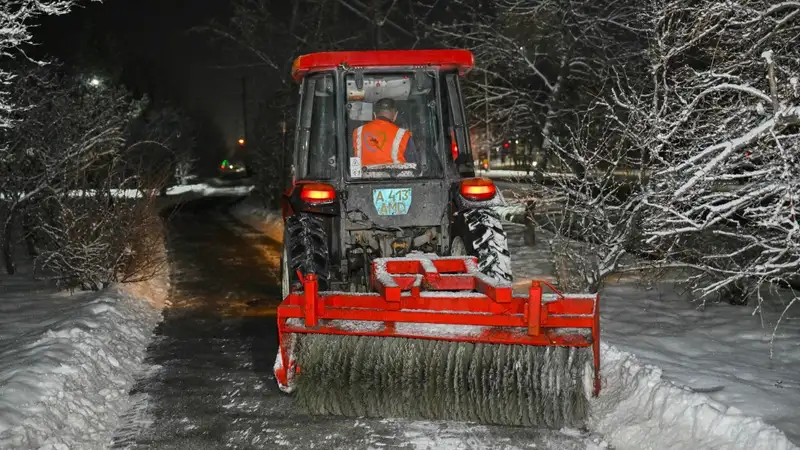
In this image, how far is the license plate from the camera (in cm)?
629

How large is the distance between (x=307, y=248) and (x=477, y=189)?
142cm

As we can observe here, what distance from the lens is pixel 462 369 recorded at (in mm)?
4879

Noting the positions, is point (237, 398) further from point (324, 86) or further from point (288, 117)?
point (288, 117)

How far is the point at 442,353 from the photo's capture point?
4.93 m

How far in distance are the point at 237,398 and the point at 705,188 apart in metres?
3.55

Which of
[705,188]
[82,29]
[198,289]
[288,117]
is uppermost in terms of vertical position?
[82,29]

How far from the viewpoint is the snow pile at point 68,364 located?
4.59 meters

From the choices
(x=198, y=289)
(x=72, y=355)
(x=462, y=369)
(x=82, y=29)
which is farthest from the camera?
(x=82, y=29)

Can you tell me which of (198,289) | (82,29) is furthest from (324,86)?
(82,29)

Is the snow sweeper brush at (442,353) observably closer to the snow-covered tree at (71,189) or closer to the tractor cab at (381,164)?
the tractor cab at (381,164)

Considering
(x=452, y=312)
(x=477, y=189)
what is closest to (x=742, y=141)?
(x=452, y=312)

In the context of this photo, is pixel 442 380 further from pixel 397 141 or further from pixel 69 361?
pixel 69 361

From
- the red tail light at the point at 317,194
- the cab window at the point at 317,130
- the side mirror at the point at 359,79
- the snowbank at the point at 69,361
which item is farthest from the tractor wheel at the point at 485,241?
the snowbank at the point at 69,361

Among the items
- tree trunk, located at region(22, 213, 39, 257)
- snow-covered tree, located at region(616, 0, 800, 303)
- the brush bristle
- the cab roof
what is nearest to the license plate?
the cab roof
